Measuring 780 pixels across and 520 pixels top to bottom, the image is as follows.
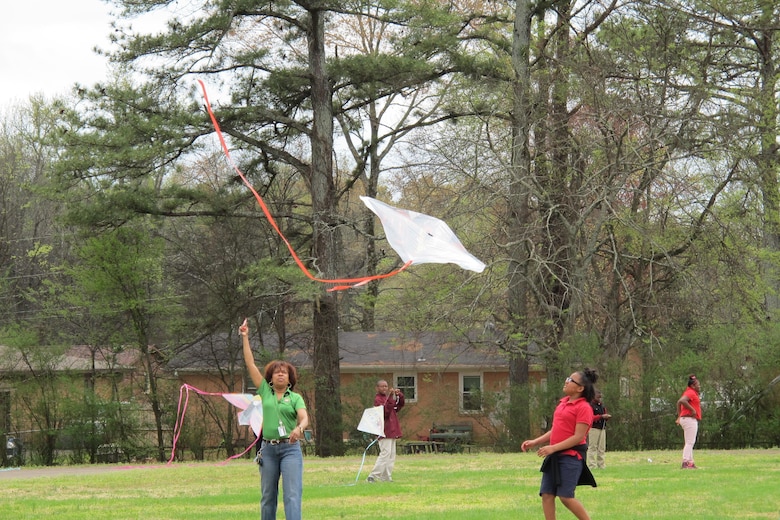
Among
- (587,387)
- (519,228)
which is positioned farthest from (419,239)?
(519,228)

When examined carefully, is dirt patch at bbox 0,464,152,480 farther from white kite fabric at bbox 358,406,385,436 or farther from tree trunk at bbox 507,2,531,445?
tree trunk at bbox 507,2,531,445

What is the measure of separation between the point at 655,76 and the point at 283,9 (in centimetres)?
947

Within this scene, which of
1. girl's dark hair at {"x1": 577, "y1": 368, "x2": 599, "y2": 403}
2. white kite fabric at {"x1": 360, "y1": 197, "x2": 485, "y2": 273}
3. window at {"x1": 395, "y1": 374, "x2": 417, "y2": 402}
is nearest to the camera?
girl's dark hair at {"x1": 577, "y1": 368, "x2": 599, "y2": 403}

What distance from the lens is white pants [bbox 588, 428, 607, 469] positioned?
16484 millimetres

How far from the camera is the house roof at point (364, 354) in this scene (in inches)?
1299

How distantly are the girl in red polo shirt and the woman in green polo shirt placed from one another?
191 centimetres

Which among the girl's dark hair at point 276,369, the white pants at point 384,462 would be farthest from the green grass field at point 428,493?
the girl's dark hair at point 276,369

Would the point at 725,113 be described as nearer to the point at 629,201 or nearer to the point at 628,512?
the point at 629,201

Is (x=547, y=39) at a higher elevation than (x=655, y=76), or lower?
higher

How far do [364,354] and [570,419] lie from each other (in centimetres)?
2842

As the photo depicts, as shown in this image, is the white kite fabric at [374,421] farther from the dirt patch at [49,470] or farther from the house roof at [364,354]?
the house roof at [364,354]

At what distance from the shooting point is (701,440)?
993 inches

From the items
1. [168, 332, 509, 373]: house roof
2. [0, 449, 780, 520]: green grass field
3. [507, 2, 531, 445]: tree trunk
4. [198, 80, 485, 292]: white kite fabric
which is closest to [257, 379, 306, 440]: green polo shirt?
[198, 80, 485, 292]: white kite fabric

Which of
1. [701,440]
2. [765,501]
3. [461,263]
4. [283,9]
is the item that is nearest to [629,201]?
[701,440]
